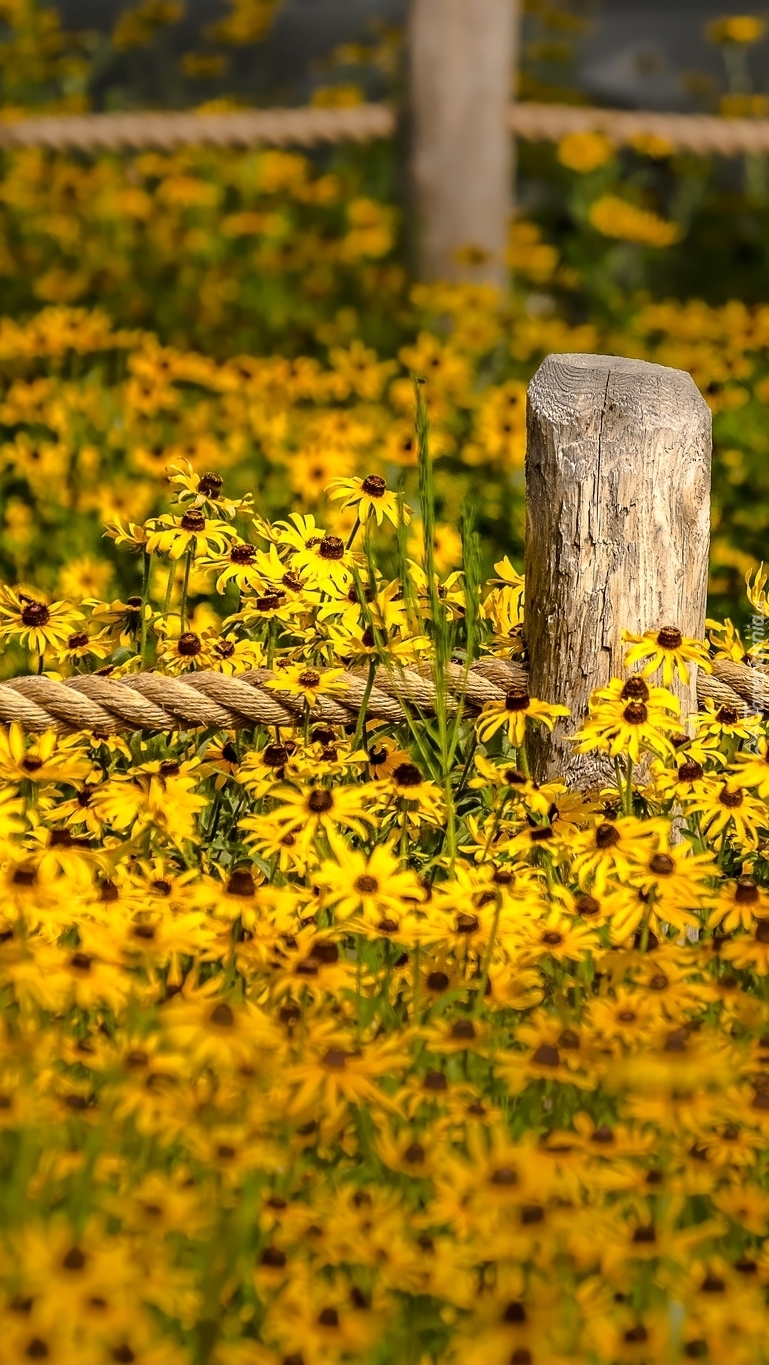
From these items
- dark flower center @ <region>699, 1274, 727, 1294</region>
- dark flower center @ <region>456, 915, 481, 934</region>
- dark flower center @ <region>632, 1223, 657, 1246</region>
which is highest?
dark flower center @ <region>632, 1223, 657, 1246</region>

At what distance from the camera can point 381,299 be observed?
5.44 m

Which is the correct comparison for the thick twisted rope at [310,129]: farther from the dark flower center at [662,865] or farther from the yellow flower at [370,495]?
the dark flower center at [662,865]

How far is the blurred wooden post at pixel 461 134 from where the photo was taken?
516 centimetres

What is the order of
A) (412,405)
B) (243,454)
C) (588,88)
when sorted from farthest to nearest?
1. (588,88)
2. (412,405)
3. (243,454)

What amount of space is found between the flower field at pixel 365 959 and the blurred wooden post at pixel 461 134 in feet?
4.99

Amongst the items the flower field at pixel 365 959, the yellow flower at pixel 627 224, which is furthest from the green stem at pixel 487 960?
the yellow flower at pixel 627 224

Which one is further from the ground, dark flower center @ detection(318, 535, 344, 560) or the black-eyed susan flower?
dark flower center @ detection(318, 535, 344, 560)

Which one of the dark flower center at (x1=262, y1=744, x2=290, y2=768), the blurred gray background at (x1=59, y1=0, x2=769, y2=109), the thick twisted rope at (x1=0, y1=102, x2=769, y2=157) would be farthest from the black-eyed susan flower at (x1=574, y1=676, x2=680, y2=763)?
the blurred gray background at (x1=59, y1=0, x2=769, y2=109)

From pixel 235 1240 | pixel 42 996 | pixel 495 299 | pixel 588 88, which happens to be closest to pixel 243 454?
pixel 495 299

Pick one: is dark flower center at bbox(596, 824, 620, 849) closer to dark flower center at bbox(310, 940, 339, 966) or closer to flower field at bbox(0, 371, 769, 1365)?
flower field at bbox(0, 371, 769, 1365)

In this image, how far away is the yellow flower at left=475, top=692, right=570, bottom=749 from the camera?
7.69 ft

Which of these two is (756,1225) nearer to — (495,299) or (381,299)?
(495,299)

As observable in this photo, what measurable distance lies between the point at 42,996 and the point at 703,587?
1.16 meters

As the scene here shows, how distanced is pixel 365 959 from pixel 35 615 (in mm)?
769
